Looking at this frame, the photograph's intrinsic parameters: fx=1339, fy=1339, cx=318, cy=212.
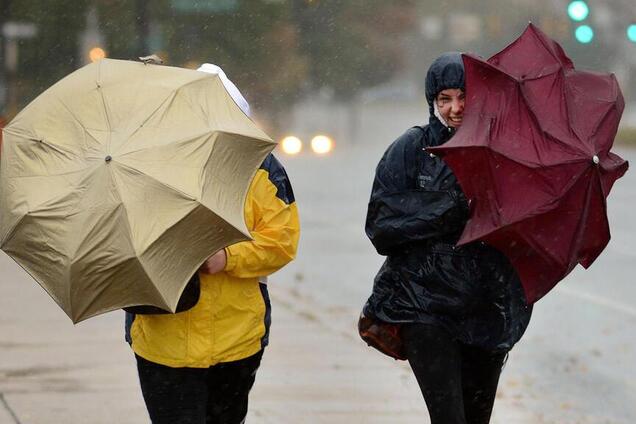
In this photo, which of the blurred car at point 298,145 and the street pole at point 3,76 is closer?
the blurred car at point 298,145

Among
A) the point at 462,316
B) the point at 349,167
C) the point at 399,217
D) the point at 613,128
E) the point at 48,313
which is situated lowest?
the point at 349,167

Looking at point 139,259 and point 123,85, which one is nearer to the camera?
point 139,259

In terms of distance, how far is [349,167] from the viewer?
30219 mm

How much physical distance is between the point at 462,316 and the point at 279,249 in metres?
0.71

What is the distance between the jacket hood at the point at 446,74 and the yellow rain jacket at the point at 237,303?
2.14 ft

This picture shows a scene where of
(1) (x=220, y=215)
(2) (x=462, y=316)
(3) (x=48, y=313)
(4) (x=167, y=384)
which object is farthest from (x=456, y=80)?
(3) (x=48, y=313)

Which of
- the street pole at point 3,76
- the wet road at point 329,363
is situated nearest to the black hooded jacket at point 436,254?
the wet road at point 329,363

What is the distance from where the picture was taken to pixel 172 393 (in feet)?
15.4

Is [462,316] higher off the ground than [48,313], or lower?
higher

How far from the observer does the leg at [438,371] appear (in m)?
4.77

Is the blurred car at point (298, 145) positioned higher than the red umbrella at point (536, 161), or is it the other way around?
the red umbrella at point (536, 161)

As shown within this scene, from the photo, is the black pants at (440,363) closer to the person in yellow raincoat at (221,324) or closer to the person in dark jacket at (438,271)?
the person in dark jacket at (438,271)

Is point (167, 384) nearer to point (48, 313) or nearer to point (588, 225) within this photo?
point (588, 225)

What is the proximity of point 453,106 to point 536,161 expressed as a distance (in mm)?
516
